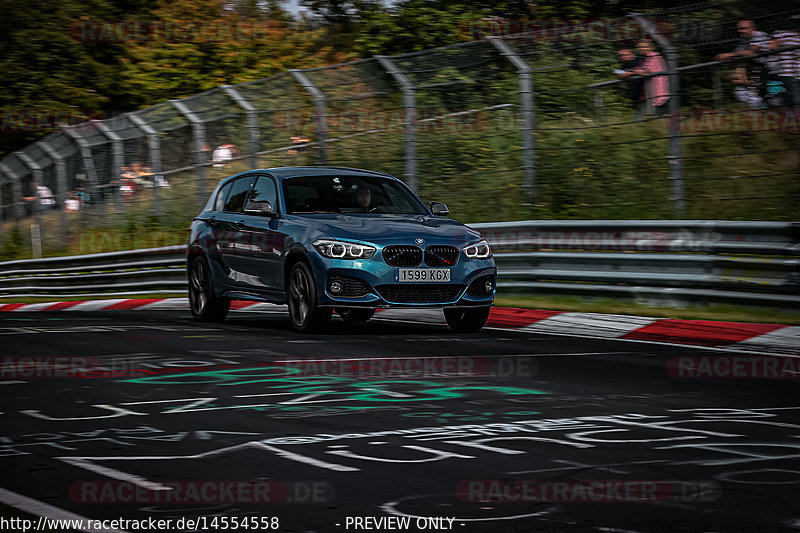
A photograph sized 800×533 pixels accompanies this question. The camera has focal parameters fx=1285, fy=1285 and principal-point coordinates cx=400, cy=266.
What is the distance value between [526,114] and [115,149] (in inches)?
435

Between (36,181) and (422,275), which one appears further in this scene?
(36,181)

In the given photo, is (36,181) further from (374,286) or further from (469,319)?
(374,286)

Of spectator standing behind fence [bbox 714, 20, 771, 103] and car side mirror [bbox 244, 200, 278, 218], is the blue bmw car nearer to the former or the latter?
car side mirror [bbox 244, 200, 278, 218]

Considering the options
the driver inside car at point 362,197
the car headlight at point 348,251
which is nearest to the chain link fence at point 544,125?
the driver inside car at point 362,197

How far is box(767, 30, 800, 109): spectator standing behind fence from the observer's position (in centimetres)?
1241

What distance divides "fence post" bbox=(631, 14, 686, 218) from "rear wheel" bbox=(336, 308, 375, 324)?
3.39 m

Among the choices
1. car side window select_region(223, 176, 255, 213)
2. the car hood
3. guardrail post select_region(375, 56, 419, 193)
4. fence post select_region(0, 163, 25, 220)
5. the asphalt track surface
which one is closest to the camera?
the asphalt track surface

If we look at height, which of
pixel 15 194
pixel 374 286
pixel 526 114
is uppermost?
pixel 526 114

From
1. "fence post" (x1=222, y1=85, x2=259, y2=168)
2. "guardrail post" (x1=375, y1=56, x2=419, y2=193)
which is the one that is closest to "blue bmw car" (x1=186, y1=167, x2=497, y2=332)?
"guardrail post" (x1=375, y1=56, x2=419, y2=193)

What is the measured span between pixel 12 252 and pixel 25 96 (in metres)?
10.6

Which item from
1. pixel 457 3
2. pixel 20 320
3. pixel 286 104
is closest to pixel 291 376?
pixel 20 320

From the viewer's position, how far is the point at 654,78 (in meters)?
14.3

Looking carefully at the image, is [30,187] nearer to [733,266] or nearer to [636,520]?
[733,266]

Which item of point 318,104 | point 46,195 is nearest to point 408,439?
point 318,104
